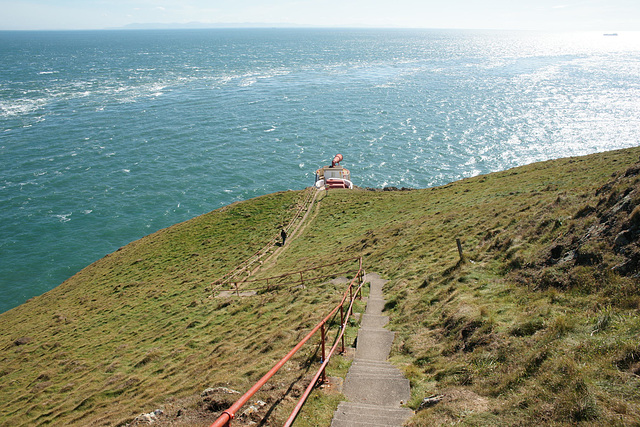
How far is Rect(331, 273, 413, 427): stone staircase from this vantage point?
742cm

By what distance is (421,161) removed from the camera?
69562 millimetres

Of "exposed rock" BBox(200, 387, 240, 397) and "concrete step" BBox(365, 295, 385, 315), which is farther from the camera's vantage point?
"concrete step" BBox(365, 295, 385, 315)

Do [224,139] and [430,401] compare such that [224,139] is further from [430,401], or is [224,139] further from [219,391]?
[430,401]

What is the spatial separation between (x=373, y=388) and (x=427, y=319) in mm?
4347

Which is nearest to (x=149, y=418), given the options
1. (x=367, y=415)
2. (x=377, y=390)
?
(x=367, y=415)

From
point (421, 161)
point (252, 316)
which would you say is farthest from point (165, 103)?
point (252, 316)

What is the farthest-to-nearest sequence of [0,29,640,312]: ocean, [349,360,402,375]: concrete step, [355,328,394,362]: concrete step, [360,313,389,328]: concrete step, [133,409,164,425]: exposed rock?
[0,29,640,312]: ocean
[360,313,389,328]: concrete step
[355,328,394,362]: concrete step
[349,360,402,375]: concrete step
[133,409,164,425]: exposed rock

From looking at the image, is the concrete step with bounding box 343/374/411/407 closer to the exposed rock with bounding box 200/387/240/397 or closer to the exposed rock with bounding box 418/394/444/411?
the exposed rock with bounding box 418/394/444/411

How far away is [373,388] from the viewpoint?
8836mm

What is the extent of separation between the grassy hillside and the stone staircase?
0.41 meters

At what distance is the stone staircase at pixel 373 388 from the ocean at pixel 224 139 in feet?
138

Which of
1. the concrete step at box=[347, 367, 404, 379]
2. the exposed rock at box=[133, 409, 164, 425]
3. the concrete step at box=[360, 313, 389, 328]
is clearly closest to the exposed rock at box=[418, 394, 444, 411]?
the concrete step at box=[347, 367, 404, 379]

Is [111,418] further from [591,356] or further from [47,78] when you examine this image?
[47,78]

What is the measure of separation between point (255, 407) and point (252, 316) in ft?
38.4
